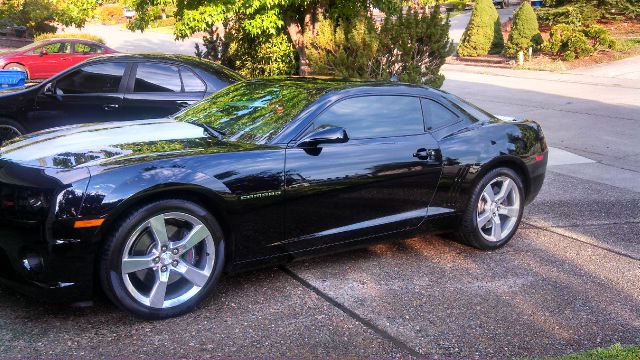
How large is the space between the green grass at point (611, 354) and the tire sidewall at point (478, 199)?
1881 millimetres

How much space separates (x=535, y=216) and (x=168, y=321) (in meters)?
4.18

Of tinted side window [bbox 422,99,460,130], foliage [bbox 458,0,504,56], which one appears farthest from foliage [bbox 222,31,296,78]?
foliage [bbox 458,0,504,56]

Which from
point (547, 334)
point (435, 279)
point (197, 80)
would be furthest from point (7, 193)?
point (197, 80)

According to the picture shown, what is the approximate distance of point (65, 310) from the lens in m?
4.11

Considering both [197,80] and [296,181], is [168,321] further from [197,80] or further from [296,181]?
[197,80]

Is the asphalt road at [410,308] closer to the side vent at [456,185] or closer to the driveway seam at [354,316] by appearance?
the driveway seam at [354,316]

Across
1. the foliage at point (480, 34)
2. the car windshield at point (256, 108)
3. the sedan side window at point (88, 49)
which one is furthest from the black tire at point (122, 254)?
the foliage at point (480, 34)

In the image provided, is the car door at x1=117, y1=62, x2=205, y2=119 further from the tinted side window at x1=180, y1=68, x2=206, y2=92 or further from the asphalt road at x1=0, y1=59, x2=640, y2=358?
the asphalt road at x1=0, y1=59, x2=640, y2=358

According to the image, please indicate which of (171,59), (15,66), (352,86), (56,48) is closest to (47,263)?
(352,86)

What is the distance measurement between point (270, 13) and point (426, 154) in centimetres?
561

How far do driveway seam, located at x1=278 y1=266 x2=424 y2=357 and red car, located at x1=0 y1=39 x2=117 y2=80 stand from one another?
55.6 ft

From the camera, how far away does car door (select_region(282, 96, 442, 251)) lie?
4.54 metres

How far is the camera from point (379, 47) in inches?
397

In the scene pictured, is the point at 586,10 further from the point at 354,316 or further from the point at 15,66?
the point at 354,316
